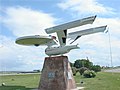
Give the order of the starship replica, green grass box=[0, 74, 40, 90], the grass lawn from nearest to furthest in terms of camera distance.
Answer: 1. the starship replica
2. the grass lawn
3. green grass box=[0, 74, 40, 90]

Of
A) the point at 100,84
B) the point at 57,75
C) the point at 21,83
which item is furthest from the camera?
the point at 21,83

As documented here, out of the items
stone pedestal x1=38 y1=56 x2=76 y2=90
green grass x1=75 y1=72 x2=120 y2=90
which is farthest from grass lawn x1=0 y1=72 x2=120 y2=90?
stone pedestal x1=38 y1=56 x2=76 y2=90

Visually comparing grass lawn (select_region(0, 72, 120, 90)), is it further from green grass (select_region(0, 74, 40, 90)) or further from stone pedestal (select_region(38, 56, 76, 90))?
stone pedestal (select_region(38, 56, 76, 90))

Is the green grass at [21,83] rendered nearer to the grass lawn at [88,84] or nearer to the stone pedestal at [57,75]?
the grass lawn at [88,84]

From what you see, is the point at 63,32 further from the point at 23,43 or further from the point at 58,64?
the point at 23,43

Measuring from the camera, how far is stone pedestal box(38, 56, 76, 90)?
945 inches

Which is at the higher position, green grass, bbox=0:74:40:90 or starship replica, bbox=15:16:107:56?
starship replica, bbox=15:16:107:56

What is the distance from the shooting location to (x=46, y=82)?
25.0 metres

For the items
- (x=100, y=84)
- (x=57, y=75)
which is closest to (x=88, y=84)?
(x=100, y=84)

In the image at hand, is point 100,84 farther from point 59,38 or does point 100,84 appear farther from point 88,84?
point 59,38

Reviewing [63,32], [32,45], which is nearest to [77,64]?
[32,45]

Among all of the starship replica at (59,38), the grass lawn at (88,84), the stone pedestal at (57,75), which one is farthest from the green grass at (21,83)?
the starship replica at (59,38)

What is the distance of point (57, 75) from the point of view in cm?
2434

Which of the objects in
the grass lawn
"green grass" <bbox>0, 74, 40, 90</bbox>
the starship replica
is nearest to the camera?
the starship replica
